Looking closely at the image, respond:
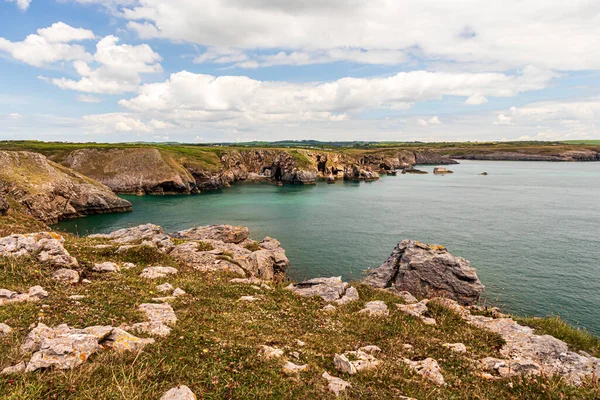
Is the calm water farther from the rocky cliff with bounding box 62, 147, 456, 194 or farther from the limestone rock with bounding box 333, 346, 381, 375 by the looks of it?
the limestone rock with bounding box 333, 346, 381, 375

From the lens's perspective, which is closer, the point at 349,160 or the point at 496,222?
the point at 496,222

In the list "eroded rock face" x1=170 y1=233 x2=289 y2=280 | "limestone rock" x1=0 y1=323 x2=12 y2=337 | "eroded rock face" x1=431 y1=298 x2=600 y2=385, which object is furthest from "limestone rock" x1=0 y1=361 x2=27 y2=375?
"eroded rock face" x1=170 y1=233 x2=289 y2=280

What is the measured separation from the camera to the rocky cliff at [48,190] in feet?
202

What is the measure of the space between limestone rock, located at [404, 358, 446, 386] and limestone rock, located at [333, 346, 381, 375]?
52.5 inches

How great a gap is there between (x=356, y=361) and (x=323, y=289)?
Result: 9.32 m

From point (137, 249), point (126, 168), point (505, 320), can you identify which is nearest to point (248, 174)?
point (126, 168)

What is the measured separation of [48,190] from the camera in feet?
217

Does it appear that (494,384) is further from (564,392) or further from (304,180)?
(304,180)

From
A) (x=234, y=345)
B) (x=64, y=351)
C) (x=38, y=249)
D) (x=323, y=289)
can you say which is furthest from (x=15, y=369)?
(x=323, y=289)

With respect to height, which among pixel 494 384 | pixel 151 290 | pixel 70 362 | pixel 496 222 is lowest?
pixel 496 222

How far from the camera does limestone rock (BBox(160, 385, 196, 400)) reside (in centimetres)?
743

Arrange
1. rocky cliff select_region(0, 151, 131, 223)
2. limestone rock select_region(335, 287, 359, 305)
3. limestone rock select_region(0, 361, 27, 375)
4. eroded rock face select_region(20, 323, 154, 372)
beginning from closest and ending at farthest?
limestone rock select_region(0, 361, 27, 375) < eroded rock face select_region(20, 323, 154, 372) < limestone rock select_region(335, 287, 359, 305) < rocky cliff select_region(0, 151, 131, 223)

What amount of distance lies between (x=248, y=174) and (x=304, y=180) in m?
29.1

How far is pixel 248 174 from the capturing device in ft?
502
